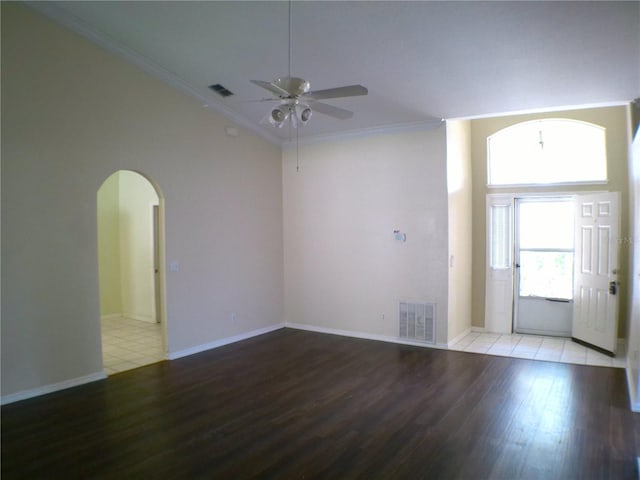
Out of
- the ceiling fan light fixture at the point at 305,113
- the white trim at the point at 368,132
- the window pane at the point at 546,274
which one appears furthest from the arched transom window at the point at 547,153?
the ceiling fan light fixture at the point at 305,113

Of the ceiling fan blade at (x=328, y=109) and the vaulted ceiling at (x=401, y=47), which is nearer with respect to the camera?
the ceiling fan blade at (x=328, y=109)

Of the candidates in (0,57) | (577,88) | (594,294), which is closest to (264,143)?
(0,57)

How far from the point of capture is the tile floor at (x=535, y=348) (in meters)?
4.79

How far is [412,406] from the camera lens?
11.5 ft

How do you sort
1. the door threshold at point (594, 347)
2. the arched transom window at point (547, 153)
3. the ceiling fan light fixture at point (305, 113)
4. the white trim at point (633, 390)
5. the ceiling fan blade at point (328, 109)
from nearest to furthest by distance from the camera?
the ceiling fan light fixture at point (305, 113) → the ceiling fan blade at point (328, 109) → the white trim at point (633, 390) → the door threshold at point (594, 347) → the arched transom window at point (547, 153)

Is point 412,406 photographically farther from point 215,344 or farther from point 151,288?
point 151,288

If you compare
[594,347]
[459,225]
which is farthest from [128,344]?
[594,347]

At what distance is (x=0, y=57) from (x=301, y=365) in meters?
4.16

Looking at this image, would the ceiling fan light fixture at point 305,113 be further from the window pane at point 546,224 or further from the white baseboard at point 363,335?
the window pane at point 546,224

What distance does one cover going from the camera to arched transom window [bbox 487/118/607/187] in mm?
5559

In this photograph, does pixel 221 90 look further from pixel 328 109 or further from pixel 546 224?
pixel 546 224

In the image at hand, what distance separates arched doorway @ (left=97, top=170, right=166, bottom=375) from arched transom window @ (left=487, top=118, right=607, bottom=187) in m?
5.51

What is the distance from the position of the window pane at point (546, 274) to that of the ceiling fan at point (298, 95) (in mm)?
4473

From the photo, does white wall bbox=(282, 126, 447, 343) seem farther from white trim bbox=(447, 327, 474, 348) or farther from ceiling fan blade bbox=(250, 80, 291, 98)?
ceiling fan blade bbox=(250, 80, 291, 98)
